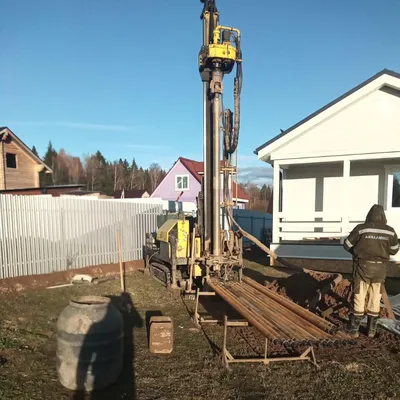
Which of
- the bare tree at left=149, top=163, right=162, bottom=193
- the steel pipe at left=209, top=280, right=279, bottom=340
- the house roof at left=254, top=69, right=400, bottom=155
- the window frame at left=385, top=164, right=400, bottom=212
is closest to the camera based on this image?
the steel pipe at left=209, top=280, right=279, bottom=340

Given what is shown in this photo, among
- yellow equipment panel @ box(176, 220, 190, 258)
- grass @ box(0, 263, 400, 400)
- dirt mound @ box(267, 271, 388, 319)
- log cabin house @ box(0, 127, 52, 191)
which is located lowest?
Answer: grass @ box(0, 263, 400, 400)

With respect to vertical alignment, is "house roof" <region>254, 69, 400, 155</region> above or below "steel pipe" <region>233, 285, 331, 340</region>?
above

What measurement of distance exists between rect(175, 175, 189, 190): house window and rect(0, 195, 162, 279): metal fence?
19.7 metres

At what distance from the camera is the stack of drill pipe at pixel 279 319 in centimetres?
441

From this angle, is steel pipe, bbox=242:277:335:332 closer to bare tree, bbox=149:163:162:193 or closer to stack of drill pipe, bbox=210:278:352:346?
stack of drill pipe, bbox=210:278:352:346

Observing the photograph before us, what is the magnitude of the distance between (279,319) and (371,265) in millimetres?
1558

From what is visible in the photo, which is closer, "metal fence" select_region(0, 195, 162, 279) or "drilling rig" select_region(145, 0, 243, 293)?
"drilling rig" select_region(145, 0, 243, 293)

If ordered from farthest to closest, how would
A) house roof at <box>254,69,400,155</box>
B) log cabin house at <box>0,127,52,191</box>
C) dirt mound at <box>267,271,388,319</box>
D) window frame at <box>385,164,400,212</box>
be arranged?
log cabin house at <box>0,127,52,191</box>, window frame at <box>385,164,400,212</box>, house roof at <box>254,69,400,155</box>, dirt mound at <box>267,271,388,319</box>

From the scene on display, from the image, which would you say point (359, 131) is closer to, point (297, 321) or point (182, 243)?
point (182, 243)

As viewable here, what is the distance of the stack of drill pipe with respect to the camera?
14.5ft

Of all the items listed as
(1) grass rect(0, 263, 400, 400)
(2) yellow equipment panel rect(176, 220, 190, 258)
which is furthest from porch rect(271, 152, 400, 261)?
(1) grass rect(0, 263, 400, 400)

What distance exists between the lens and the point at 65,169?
270 ft

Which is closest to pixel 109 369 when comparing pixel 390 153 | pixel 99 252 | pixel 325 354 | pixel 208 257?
pixel 325 354

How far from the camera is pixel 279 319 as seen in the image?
17.1 feet
